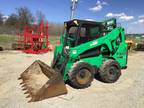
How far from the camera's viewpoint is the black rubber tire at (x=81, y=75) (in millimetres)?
5344

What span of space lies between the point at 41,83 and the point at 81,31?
2.13m

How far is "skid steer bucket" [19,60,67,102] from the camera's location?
14.8ft

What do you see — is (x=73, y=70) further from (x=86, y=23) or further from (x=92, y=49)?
(x=86, y=23)

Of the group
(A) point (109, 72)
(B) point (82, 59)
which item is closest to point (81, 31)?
(B) point (82, 59)

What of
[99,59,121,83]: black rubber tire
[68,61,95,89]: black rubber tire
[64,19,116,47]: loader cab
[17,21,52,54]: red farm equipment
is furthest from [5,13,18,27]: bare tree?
[68,61,95,89]: black rubber tire

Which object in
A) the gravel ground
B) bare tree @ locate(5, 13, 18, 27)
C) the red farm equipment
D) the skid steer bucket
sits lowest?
the gravel ground

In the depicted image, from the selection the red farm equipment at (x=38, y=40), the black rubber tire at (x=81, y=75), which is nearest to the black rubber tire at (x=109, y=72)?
the black rubber tire at (x=81, y=75)

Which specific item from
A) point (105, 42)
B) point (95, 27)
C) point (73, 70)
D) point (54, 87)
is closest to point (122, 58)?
point (105, 42)

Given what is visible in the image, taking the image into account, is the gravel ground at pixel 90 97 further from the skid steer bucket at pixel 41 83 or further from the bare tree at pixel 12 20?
the bare tree at pixel 12 20

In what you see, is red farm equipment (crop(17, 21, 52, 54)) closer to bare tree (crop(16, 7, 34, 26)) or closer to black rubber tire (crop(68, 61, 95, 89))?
black rubber tire (crop(68, 61, 95, 89))

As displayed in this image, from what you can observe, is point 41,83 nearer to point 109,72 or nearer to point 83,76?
point 83,76

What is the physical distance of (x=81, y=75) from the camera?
216 inches

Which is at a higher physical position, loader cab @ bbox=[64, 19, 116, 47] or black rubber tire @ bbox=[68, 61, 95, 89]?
loader cab @ bbox=[64, 19, 116, 47]

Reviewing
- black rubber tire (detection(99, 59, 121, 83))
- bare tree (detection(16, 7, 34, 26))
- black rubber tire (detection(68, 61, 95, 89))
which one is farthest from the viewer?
bare tree (detection(16, 7, 34, 26))
